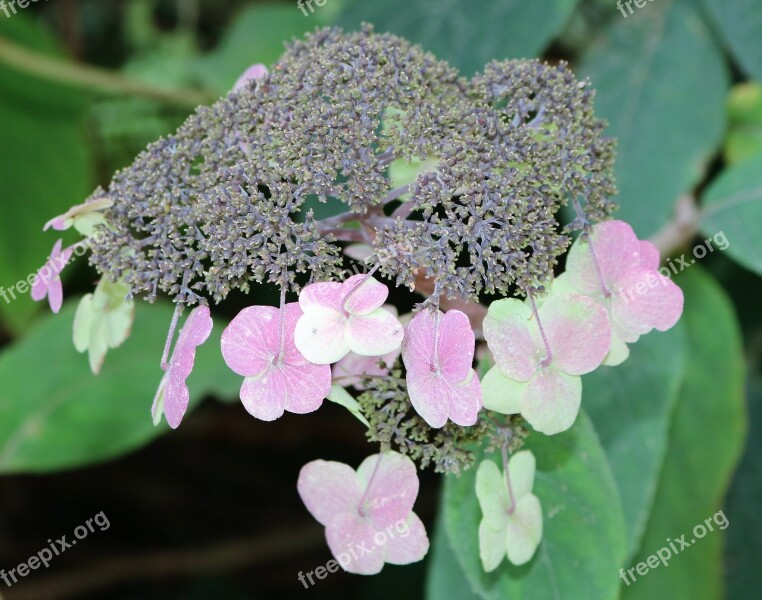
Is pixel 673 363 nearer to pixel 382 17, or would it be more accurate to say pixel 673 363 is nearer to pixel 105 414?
pixel 382 17

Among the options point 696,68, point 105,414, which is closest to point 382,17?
point 696,68

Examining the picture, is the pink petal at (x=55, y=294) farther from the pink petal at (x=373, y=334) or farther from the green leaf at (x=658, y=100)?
the green leaf at (x=658, y=100)

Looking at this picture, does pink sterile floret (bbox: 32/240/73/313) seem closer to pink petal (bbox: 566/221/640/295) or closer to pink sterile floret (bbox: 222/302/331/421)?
pink sterile floret (bbox: 222/302/331/421)

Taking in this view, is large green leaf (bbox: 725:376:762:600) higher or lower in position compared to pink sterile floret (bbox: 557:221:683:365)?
lower

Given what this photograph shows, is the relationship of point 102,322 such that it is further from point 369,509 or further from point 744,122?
point 744,122

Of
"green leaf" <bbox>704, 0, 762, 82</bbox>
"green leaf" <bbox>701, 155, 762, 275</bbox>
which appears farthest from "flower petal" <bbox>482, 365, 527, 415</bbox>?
"green leaf" <bbox>704, 0, 762, 82</bbox>

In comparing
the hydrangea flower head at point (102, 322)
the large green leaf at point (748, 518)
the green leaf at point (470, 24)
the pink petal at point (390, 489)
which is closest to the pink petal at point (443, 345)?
the pink petal at point (390, 489)

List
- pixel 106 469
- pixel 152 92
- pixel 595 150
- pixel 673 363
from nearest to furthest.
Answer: pixel 595 150 < pixel 673 363 < pixel 152 92 < pixel 106 469

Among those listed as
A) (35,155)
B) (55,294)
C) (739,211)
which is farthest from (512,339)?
(35,155)
